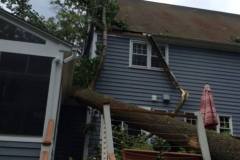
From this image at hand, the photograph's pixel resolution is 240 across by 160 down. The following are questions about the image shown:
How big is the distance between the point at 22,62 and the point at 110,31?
5.47 m

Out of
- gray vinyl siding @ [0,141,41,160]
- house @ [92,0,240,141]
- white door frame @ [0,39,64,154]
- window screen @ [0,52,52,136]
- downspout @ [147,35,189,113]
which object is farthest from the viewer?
house @ [92,0,240,141]

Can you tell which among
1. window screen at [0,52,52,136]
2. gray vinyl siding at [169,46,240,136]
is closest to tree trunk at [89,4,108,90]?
gray vinyl siding at [169,46,240,136]

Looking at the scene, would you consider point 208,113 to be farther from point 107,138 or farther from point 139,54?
point 107,138

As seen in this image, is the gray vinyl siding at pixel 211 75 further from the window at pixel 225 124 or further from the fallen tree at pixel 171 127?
the fallen tree at pixel 171 127

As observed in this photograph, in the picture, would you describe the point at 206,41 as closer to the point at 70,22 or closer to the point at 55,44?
the point at 55,44

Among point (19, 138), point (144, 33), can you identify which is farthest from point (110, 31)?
point (19, 138)

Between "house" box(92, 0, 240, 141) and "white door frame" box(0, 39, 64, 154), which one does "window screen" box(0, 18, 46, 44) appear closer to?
"white door frame" box(0, 39, 64, 154)

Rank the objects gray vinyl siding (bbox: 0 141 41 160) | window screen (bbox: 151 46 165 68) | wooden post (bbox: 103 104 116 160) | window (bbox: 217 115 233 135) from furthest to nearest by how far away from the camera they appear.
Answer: window screen (bbox: 151 46 165 68) → window (bbox: 217 115 233 135) → gray vinyl siding (bbox: 0 141 41 160) → wooden post (bbox: 103 104 116 160)

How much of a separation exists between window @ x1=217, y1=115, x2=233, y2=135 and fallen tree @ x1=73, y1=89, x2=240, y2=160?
4521mm

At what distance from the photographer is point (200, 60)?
1179 cm

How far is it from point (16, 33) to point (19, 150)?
2.22 meters

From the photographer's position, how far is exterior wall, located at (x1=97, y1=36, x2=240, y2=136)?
423 inches

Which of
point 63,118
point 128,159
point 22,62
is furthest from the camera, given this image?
point 63,118

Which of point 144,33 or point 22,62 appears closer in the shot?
point 22,62
